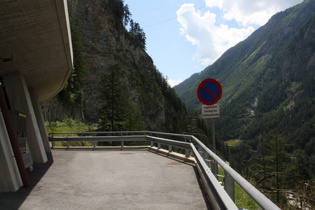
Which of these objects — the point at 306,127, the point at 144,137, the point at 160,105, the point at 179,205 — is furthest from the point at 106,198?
the point at 306,127

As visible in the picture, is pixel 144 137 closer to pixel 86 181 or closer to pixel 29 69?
pixel 29 69

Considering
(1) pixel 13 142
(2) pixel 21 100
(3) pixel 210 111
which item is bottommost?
(3) pixel 210 111

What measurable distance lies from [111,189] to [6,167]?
2454mm

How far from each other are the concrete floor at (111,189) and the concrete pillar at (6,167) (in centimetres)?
30

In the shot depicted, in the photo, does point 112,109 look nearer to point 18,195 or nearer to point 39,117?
point 39,117

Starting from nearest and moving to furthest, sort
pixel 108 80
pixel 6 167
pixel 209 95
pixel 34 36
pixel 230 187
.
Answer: pixel 230 187 → pixel 6 167 → pixel 34 36 → pixel 209 95 → pixel 108 80

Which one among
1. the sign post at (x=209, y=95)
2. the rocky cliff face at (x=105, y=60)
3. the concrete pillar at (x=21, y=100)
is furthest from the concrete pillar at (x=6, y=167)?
the rocky cliff face at (x=105, y=60)

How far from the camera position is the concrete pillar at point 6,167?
705 centimetres

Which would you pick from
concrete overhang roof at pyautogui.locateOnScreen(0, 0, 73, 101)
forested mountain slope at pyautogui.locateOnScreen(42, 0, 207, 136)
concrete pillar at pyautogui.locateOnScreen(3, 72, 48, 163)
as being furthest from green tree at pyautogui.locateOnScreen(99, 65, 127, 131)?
concrete overhang roof at pyautogui.locateOnScreen(0, 0, 73, 101)

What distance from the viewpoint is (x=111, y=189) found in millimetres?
7270

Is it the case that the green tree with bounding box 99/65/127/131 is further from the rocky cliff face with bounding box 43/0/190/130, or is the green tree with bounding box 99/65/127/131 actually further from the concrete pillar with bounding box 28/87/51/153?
the concrete pillar with bounding box 28/87/51/153

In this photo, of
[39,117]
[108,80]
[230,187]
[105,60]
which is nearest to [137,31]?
[105,60]

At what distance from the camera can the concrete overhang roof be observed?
610 cm

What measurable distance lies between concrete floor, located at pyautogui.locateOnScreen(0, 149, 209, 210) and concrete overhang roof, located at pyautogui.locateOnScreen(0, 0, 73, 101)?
11.9 feet
